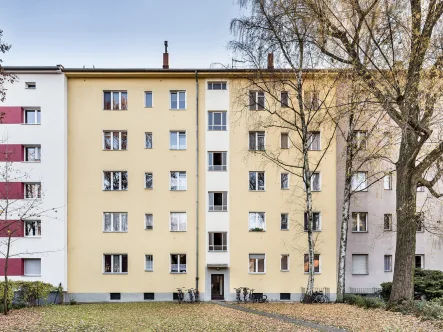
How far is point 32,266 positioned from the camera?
2403 centimetres

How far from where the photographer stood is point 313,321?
12.0 meters

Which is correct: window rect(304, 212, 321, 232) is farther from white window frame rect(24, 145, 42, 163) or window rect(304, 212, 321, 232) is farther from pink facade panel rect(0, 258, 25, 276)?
pink facade panel rect(0, 258, 25, 276)

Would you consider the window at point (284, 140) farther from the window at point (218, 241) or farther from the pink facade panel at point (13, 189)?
the pink facade panel at point (13, 189)

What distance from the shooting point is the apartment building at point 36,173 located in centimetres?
2377

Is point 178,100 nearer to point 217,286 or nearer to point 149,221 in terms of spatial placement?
point 149,221

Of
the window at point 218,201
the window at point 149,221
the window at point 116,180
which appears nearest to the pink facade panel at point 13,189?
the window at point 116,180

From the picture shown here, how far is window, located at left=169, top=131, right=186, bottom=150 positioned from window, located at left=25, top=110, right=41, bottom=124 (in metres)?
9.14

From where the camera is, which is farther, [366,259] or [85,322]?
[366,259]

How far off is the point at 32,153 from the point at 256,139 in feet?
50.4

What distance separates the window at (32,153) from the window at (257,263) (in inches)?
631

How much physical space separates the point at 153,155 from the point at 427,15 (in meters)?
17.6

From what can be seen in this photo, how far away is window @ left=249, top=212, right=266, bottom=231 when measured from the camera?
24.5m

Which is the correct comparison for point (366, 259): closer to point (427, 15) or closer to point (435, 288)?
point (435, 288)

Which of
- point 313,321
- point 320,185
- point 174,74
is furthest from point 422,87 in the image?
point 174,74
